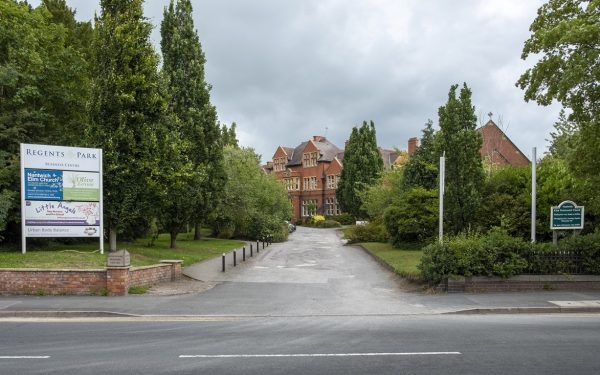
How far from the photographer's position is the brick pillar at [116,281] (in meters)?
13.9

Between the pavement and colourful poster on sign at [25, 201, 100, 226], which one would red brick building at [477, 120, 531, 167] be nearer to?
the pavement

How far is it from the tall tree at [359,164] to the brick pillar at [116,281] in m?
54.8

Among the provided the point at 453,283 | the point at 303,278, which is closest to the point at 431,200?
the point at 303,278

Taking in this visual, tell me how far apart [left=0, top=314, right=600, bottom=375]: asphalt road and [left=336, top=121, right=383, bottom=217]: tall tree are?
57.3 metres

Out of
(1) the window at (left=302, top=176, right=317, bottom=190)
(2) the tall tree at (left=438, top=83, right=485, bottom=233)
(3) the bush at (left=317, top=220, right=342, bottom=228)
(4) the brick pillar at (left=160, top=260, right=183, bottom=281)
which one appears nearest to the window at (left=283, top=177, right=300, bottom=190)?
(1) the window at (left=302, top=176, right=317, bottom=190)

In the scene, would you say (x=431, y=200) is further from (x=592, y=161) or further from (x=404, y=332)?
(x=404, y=332)

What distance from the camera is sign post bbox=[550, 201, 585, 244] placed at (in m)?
15.9

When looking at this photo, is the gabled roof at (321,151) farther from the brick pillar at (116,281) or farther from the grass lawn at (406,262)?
the brick pillar at (116,281)

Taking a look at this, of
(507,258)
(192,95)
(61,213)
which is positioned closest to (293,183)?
(192,95)

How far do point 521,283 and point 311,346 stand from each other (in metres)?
8.80

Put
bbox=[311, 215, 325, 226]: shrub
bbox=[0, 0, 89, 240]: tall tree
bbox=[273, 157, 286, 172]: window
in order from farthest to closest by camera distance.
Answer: bbox=[273, 157, 286, 172]: window, bbox=[311, 215, 325, 226]: shrub, bbox=[0, 0, 89, 240]: tall tree

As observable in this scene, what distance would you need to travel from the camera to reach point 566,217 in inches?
627

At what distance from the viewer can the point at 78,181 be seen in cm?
1769

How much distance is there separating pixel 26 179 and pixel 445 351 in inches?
577
